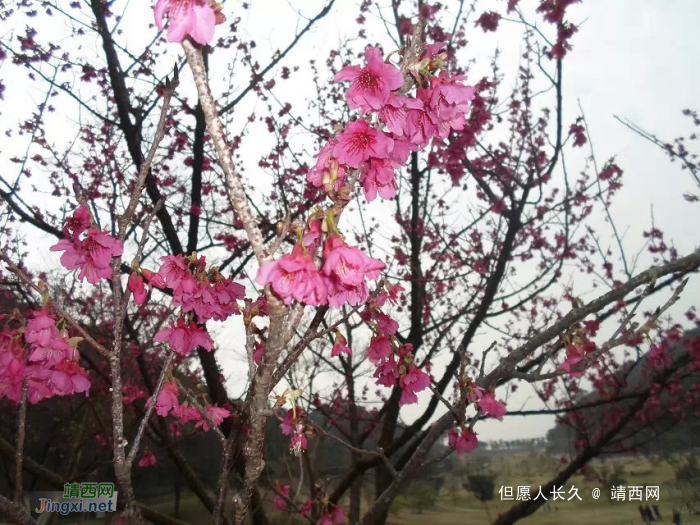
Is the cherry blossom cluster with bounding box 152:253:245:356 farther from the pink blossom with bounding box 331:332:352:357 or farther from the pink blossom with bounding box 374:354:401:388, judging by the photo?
the pink blossom with bounding box 374:354:401:388

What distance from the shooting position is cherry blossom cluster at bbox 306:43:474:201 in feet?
3.42

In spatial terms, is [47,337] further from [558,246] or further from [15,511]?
[558,246]

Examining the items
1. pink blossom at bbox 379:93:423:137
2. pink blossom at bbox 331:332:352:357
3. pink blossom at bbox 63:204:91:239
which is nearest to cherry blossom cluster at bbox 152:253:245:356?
pink blossom at bbox 63:204:91:239

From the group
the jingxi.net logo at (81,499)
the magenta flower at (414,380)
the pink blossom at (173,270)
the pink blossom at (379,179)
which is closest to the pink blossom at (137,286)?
the pink blossom at (173,270)

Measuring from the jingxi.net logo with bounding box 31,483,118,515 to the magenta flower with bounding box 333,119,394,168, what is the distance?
2.99 m

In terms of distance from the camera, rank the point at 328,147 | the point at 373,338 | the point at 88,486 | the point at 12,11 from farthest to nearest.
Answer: the point at 12,11
the point at 88,486
the point at 373,338
the point at 328,147

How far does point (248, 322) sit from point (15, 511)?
2.63ft

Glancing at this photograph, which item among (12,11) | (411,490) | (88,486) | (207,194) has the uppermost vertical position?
(12,11)

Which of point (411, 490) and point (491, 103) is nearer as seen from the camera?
point (491, 103)

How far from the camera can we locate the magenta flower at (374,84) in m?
1.04

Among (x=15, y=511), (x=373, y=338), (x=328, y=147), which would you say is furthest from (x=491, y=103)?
(x=15, y=511)

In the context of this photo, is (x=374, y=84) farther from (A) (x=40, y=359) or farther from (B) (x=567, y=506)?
(B) (x=567, y=506)

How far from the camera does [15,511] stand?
1.10 meters

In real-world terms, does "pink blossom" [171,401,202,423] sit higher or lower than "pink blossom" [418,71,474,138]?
lower
